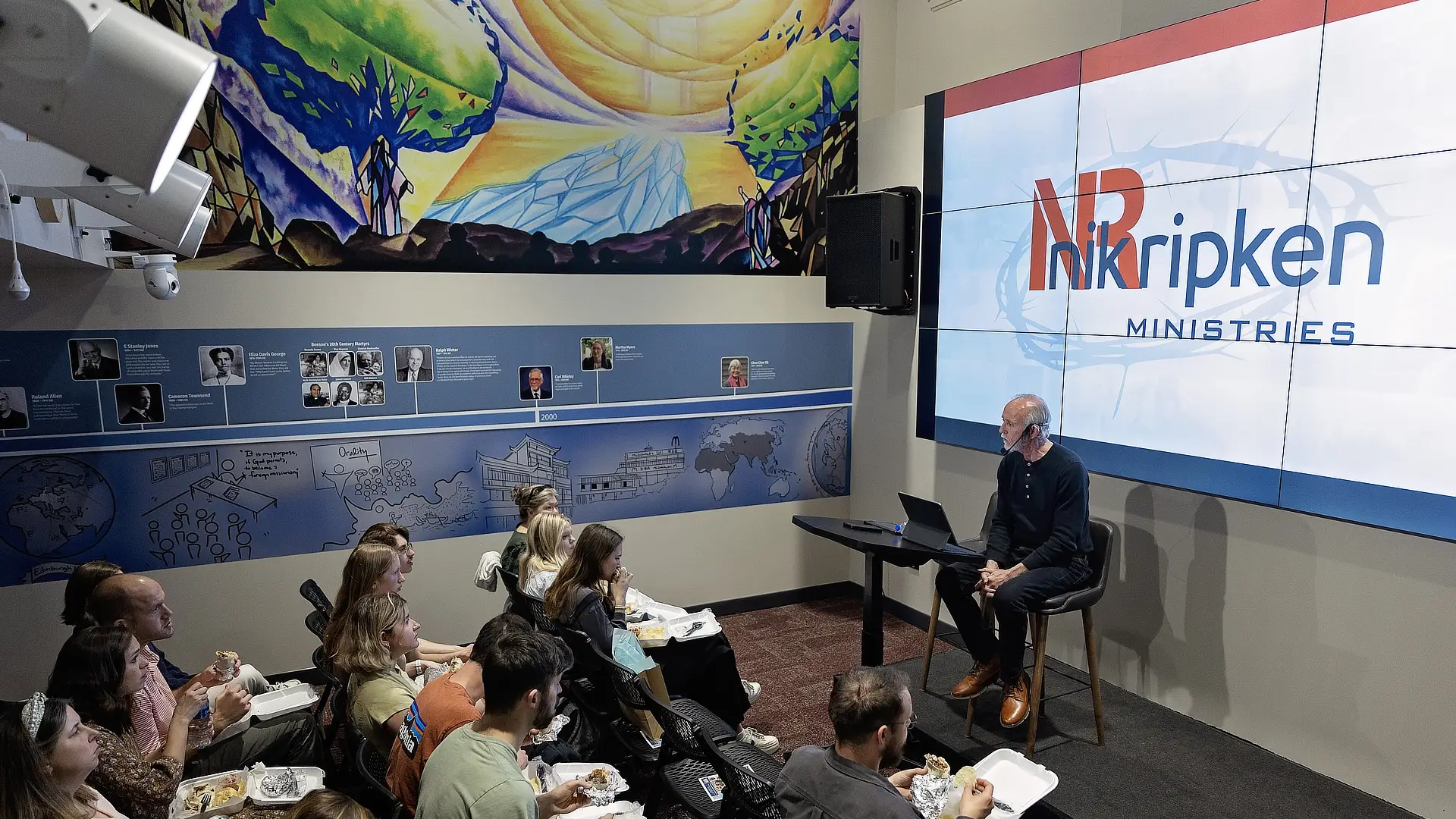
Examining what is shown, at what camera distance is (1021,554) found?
414 cm

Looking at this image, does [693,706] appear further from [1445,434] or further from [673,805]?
[1445,434]

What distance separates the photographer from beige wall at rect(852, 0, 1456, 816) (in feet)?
10.7

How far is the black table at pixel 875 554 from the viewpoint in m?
3.93

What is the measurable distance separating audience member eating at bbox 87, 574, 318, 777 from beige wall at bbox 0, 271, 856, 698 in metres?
1.56

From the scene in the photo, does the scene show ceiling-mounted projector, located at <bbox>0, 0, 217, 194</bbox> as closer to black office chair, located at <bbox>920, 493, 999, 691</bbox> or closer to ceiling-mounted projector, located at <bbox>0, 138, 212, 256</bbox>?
ceiling-mounted projector, located at <bbox>0, 138, 212, 256</bbox>

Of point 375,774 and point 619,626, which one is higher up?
point 619,626

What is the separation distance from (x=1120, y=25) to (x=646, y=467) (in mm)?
3858

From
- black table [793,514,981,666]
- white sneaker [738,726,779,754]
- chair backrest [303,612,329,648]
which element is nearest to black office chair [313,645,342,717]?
chair backrest [303,612,329,648]

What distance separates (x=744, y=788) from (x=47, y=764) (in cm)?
180

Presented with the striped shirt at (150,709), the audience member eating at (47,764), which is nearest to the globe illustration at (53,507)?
the striped shirt at (150,709)

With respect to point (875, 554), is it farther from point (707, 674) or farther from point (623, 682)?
point (623, 682)

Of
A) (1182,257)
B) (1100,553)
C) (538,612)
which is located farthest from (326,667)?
(1182,257)

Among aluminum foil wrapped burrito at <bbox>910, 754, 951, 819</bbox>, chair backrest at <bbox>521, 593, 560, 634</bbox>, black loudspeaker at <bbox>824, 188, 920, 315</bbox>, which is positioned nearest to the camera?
aluminum foil wrapped burrito at <bbox>910, 754, 951, 819</bbox>

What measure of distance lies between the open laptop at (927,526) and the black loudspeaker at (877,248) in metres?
1.81
